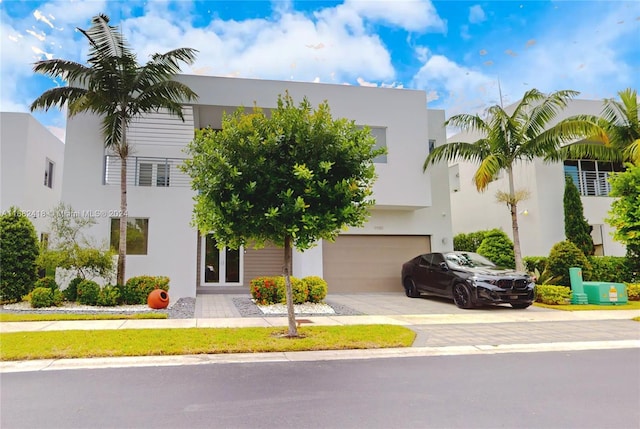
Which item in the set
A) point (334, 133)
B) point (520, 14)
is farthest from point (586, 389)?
point (520, 14)

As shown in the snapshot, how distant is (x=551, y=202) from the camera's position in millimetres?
18062

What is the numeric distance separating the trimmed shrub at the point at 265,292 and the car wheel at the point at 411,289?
4.89 m

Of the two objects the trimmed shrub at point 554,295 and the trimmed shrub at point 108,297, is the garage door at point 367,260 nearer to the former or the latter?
the trimmed shrub at point 554,295

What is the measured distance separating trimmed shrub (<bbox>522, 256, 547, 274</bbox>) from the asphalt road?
954 centimetres

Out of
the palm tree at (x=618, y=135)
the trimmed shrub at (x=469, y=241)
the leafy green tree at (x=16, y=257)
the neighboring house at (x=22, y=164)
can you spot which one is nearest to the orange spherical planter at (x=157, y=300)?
the leafy green tree at (x=16, y=257)

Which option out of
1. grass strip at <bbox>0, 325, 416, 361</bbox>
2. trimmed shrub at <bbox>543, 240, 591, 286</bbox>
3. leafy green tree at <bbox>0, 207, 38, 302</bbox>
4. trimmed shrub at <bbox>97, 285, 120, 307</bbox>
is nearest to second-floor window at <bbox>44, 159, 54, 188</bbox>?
leafy green tree at <bbox>0, 207, 38, 302</bbox>

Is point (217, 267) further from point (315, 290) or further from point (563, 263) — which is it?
point (563, 263)

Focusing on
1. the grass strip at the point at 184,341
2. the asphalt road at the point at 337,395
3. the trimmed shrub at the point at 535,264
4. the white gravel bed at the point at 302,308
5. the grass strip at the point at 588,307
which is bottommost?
the asphalt road at the point at 337,395

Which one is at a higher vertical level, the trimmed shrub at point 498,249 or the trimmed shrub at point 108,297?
the trimmed shrub at point 498,249

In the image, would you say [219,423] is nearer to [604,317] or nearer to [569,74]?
[604,317]

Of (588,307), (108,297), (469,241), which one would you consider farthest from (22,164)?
(588,307)

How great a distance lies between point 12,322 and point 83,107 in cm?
579

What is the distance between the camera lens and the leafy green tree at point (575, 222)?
17250 millimetres

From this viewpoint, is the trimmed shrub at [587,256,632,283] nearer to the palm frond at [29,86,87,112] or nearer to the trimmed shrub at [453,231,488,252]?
the trimmed shrub at [453,231,488,252]
